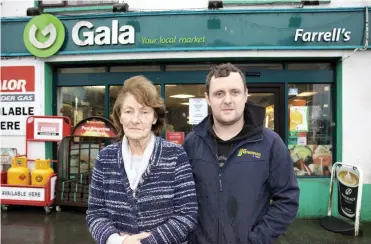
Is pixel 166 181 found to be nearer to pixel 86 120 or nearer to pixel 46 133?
pixel 86 120

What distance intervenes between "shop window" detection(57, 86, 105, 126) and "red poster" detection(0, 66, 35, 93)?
21.9 inches

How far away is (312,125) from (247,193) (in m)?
4.51

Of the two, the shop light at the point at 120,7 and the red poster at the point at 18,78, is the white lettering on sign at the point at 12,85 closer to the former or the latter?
the red poster at the point at 18,78

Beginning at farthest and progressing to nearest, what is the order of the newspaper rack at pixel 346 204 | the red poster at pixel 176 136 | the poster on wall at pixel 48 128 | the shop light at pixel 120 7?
the red poster at pixel 176 136, the poster on wall at pixel 48 128, the shop light at pixel 120 7, the newspaper rack at pixel 346 204

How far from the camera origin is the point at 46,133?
5934 millimetres

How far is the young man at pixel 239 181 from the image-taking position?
189 cm

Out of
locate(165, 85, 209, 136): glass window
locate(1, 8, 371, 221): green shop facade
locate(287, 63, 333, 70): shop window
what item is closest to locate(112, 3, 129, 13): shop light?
locate(1, 8, 371, 221): green shop facade

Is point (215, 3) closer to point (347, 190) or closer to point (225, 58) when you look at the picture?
point (225, 58)

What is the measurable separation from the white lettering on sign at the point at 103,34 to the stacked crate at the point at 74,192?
8.65ft

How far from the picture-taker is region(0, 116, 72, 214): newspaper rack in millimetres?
5574

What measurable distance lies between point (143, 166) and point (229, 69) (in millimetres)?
802

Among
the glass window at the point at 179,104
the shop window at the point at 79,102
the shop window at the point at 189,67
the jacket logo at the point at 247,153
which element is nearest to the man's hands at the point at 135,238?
the jacket logo at the point at 247,153

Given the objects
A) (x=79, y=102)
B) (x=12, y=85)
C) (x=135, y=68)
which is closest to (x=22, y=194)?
(x=79, y=102)

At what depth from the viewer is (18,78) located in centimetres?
614
